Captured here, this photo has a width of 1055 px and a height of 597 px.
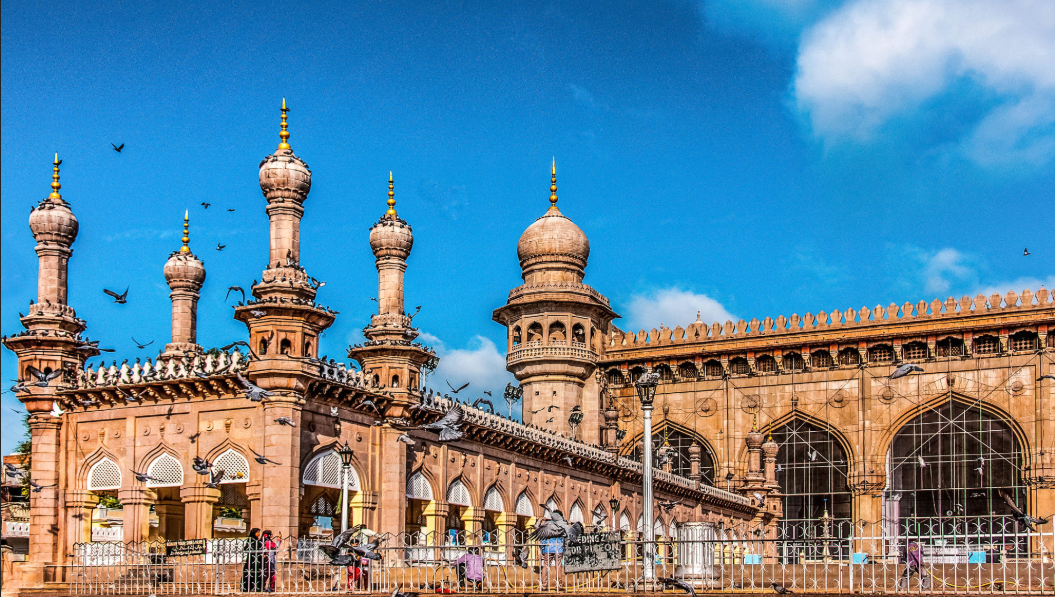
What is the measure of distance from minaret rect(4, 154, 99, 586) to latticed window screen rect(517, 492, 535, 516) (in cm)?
1139

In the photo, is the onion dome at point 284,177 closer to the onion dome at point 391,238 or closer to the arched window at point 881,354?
the onion dome at point 391,238

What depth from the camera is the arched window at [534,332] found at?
43.5 meters

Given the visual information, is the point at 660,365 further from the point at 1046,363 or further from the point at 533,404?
the point at 1046,363

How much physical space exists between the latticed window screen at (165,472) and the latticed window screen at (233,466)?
3.20 feet

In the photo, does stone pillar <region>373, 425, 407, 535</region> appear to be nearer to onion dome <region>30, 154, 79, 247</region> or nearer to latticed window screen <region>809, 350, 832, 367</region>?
onion dome <region>30, 154, 79, 247</region>

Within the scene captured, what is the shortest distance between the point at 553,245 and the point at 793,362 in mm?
10020

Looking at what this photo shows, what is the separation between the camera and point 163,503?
24922mm

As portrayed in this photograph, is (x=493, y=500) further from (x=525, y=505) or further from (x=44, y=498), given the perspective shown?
(x=44, y=498)

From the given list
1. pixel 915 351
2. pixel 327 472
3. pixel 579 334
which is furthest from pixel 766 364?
pixel 327 472

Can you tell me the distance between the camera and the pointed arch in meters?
30.4

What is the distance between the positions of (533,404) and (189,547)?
22.7 meters

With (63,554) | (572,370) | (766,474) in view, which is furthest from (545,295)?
(63,554)

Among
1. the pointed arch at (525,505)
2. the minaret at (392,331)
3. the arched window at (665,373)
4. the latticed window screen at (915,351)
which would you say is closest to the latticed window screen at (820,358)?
the latticed window screen at (915,351)

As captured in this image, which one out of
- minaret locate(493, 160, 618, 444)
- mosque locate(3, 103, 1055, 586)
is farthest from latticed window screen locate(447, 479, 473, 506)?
minaret locate(493, 160, 618, 444)
